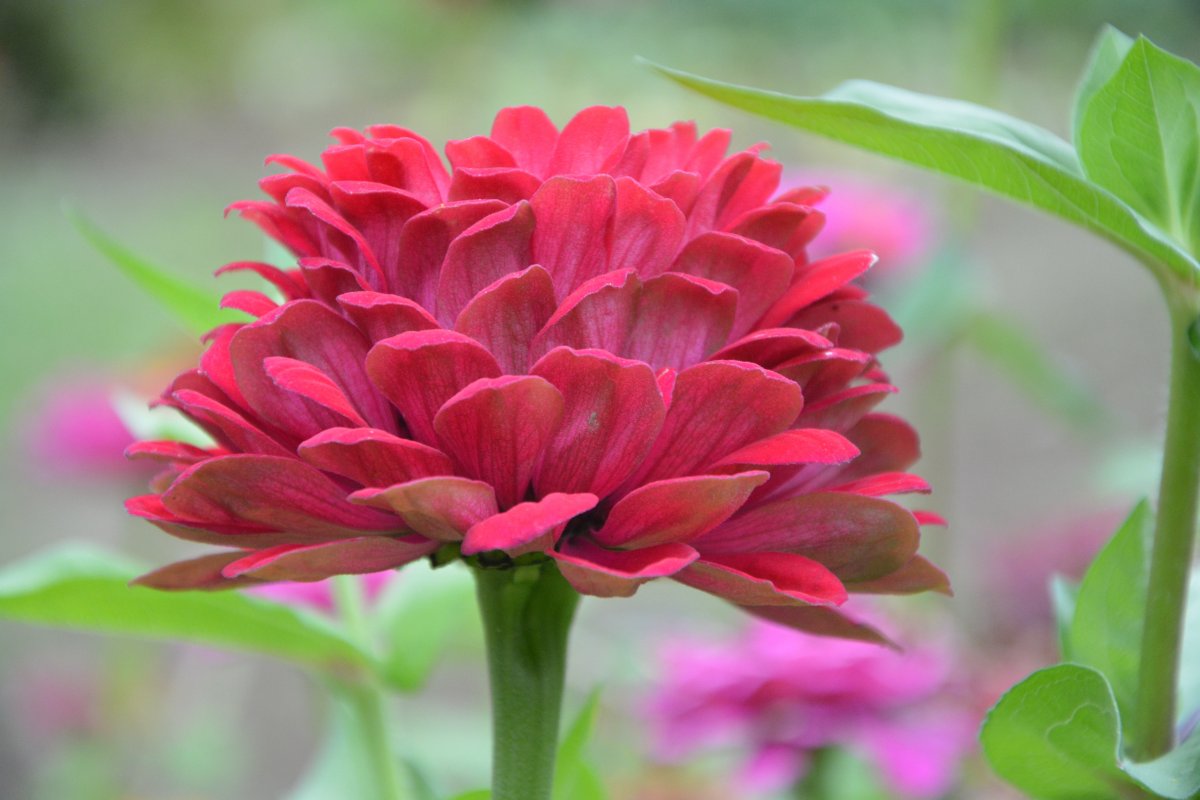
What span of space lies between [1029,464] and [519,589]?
171 cm

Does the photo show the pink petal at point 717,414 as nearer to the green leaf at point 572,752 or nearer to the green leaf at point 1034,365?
the green leaf at point 572,752

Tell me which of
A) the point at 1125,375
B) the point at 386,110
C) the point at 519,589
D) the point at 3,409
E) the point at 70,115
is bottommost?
the point at 519,589

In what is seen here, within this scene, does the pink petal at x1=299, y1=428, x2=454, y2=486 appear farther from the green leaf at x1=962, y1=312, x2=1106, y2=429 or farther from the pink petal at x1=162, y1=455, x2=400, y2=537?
the green leaf at x1=962, y1=312, x2=1106, y2=429

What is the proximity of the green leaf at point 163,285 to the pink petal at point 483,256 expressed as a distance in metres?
0.16

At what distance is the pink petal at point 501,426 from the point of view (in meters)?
0.24

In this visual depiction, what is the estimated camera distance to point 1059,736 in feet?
0.95

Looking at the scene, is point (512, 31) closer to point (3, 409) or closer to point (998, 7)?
point (3, 409)

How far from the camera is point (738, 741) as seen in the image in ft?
1.95

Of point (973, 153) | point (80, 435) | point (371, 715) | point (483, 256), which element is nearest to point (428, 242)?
point (483, 256)

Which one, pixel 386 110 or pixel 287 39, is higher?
pixel 287 39

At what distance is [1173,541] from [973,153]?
0.34ft

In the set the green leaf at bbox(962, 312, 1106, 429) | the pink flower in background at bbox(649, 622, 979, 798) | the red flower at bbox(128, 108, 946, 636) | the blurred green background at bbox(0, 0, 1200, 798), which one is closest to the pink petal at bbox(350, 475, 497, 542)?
the red flower at bbox(128, 108, 946, 636)

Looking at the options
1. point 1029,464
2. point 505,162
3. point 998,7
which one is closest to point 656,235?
point 505,162

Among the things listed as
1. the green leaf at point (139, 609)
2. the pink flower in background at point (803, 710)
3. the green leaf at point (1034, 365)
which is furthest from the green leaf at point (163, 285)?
the green leaf at point (1034, 365)
